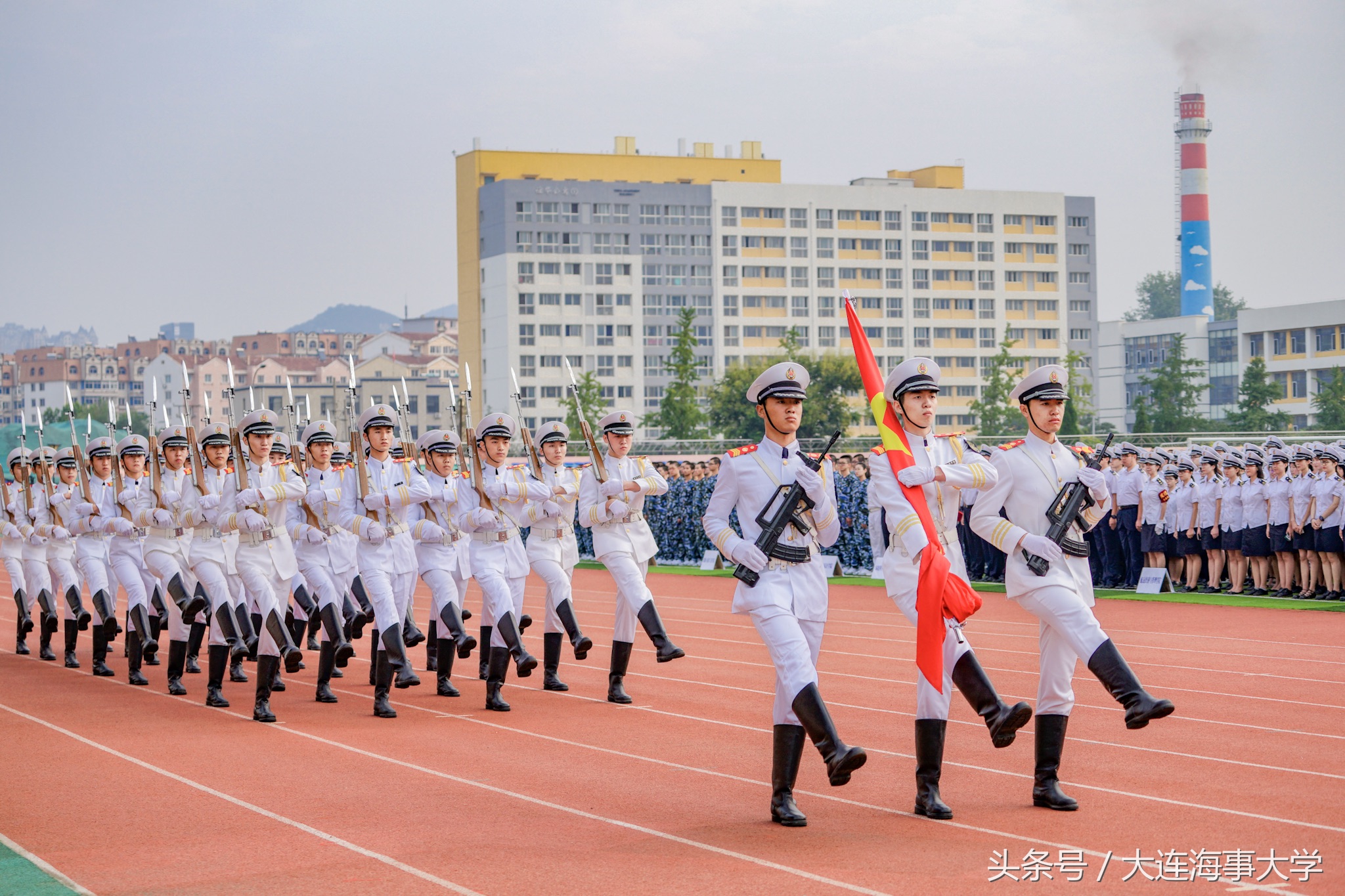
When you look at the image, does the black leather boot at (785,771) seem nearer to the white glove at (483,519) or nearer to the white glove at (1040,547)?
the white glove at (1040,547)

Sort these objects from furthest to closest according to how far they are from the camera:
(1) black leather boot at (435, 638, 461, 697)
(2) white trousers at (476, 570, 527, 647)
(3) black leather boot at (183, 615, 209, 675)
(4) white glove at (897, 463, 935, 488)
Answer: (3) black leather boot at (183, 615, 209, 675) < (1) black leather boot at (435, 638, 461, 697) < (2) white trousers at (476, 570, 527, 647) < (4) white glove at (897, 463, 935, 488)

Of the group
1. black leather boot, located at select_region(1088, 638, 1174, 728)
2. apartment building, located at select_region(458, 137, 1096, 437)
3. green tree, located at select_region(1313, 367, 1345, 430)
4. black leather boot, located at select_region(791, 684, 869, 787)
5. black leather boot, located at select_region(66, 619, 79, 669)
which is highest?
apartment building, located at select_region(458, 137, 1096, 437)

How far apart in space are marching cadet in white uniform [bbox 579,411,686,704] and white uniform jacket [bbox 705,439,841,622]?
4.04 meters

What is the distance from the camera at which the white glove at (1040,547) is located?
7.67m

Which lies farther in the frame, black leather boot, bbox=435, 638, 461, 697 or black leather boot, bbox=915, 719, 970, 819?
black leather boot, bbox=435, 638, 461, 697

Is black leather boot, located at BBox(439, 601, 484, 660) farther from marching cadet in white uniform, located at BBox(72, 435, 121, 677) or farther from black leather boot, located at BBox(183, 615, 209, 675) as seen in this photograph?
marching cadet in white uniform, located at BBox(72, 435, 121, 677)

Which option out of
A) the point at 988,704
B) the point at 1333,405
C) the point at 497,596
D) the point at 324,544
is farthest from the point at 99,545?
the point at 1333,405

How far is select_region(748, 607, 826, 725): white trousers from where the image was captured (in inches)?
291

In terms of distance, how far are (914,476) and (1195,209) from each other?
332ft

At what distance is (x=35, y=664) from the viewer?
634 inches

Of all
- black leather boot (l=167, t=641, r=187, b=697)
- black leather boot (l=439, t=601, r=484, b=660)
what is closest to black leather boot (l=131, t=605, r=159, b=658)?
black leather boot (l=167, t=641, r=187, b=697)

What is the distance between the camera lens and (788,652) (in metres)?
7.43

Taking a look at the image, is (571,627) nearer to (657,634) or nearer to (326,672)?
(657,634)

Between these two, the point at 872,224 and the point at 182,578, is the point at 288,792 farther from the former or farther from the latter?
the point at 872,224
